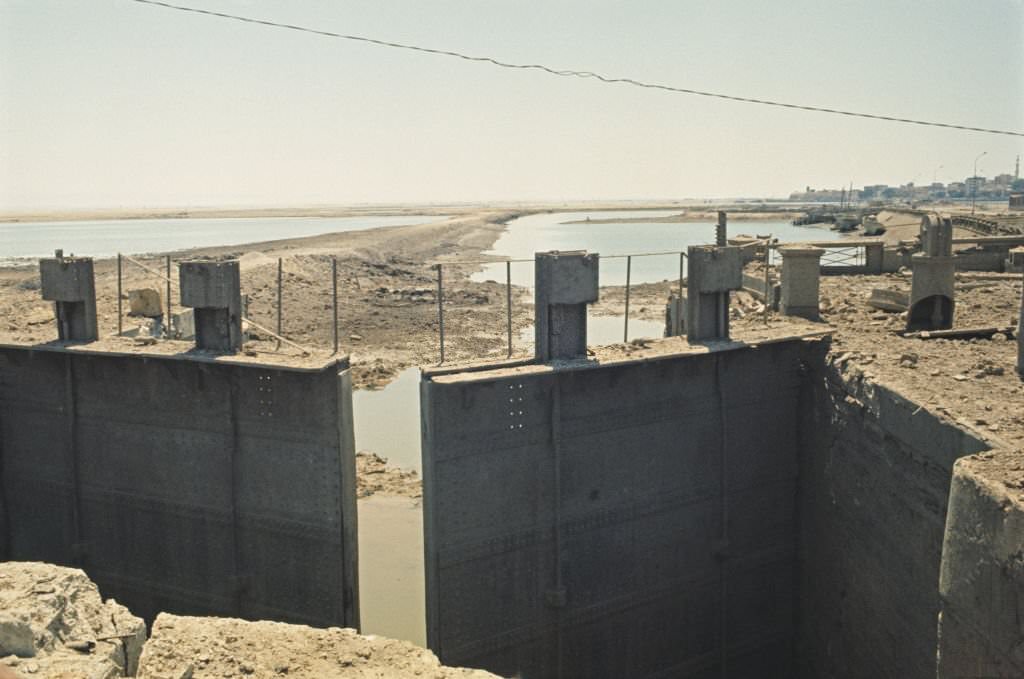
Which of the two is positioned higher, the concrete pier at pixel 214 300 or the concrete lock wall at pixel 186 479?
the concrete pier at pixel 214 300

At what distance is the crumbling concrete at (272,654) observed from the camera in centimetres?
526

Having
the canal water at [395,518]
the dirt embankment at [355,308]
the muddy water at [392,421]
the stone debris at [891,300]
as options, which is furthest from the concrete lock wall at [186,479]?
the stone debris at [891,300]

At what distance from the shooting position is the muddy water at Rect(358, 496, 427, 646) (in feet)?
41.1

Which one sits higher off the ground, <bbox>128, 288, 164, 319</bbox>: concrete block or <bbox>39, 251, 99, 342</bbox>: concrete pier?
<bbox>39, 251, 99, 342</bbox>: concrete pier

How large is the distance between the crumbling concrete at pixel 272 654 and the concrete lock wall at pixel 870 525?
520cm

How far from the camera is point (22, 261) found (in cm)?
5744

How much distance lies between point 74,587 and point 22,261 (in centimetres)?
5906

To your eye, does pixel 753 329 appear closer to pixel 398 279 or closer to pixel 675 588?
pixel 675 588

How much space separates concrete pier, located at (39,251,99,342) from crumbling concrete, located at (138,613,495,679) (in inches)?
277

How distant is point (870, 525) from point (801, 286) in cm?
384

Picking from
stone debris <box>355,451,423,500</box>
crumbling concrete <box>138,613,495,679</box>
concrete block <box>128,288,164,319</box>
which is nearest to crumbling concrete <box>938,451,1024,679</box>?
crumbling concrete <box>138,613,495,679</box>

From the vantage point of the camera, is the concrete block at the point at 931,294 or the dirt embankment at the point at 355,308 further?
the dirt embankment at the point at 355,308

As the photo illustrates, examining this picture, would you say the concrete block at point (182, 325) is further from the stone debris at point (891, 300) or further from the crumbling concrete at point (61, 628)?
the stone debris at point (891, 300)

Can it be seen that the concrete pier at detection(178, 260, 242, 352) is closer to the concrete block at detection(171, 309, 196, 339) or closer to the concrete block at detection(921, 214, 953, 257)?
the concrete block at detection(171, 309, 196, 339)
